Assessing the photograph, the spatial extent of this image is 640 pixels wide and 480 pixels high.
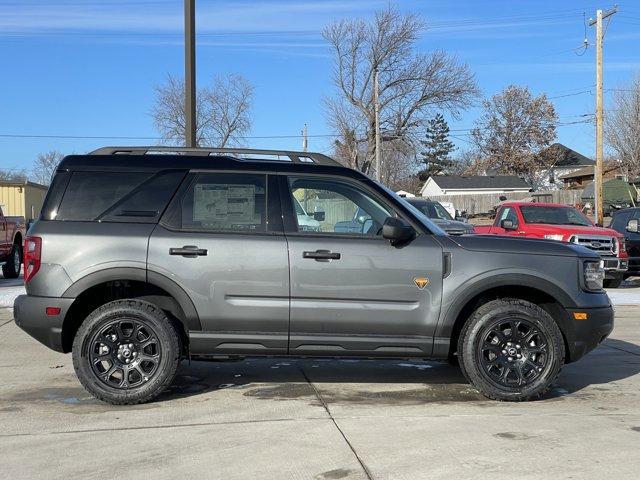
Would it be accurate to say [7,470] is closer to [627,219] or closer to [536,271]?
[536,271]

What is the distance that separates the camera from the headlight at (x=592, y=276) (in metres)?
5.91

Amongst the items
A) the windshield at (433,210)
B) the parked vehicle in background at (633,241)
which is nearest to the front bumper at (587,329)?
the parked vehicle in background at (633,241)

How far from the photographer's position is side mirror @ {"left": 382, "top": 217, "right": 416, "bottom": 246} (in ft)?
18.3

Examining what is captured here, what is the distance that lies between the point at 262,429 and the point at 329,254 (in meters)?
1.49

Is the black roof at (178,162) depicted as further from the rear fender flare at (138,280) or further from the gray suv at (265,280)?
the rear fender flare at (138,280)

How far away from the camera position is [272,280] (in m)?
5.63

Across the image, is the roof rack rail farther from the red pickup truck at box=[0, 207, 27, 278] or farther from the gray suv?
the red pickup truck at box=[0, 207, 27, 278]

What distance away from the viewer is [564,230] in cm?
1387

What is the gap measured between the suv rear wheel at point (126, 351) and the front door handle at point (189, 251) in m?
0.52

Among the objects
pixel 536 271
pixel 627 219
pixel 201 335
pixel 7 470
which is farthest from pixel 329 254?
pixel 627 219

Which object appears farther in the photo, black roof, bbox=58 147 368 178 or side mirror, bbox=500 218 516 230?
side mirror, bbox=500 218 516 230

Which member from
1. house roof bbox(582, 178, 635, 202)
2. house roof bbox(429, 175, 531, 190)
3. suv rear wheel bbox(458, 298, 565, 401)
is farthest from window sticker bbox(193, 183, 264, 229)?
house roof bbox(429, 175, 531, 190)

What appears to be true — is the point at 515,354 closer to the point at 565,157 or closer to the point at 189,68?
the point at 189,68

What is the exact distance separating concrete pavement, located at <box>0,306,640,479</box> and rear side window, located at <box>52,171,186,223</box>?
5.29ft
